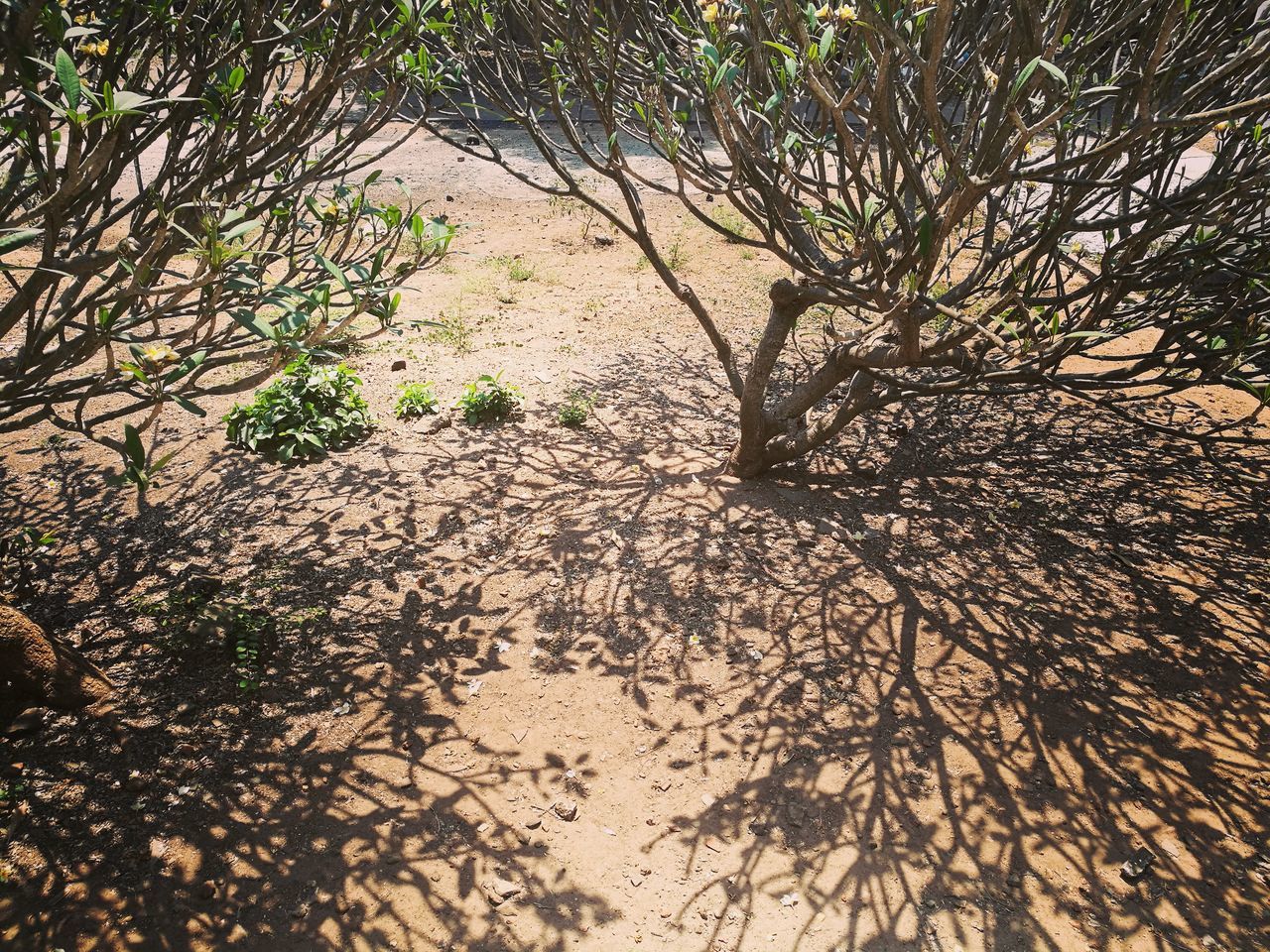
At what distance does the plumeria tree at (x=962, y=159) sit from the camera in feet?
8.04

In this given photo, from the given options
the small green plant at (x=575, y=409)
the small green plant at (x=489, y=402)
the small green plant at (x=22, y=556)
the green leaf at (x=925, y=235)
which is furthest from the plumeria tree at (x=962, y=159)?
the small green plant at (x=22, y=556)

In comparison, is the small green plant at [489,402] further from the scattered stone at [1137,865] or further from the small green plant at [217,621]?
the scattered stone at [1137,865]

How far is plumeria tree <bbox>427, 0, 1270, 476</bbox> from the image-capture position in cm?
245

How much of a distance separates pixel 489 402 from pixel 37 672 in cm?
279

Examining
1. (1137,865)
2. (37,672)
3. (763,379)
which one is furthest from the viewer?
(763,379)

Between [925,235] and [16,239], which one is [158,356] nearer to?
[16,239]

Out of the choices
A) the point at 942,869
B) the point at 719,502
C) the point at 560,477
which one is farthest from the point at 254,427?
the point at 942,869

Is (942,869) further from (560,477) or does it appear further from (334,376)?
(334,376)

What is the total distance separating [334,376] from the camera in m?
4.88

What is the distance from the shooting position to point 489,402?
5.07 metres

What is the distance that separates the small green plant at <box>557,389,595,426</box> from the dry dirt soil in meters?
0.11

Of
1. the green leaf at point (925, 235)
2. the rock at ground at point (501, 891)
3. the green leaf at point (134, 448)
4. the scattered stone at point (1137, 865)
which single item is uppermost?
the green leaf at point (925, 235)

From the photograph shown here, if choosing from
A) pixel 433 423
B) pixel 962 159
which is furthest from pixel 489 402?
pixel 962 159

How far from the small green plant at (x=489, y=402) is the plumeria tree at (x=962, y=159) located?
1.25m
